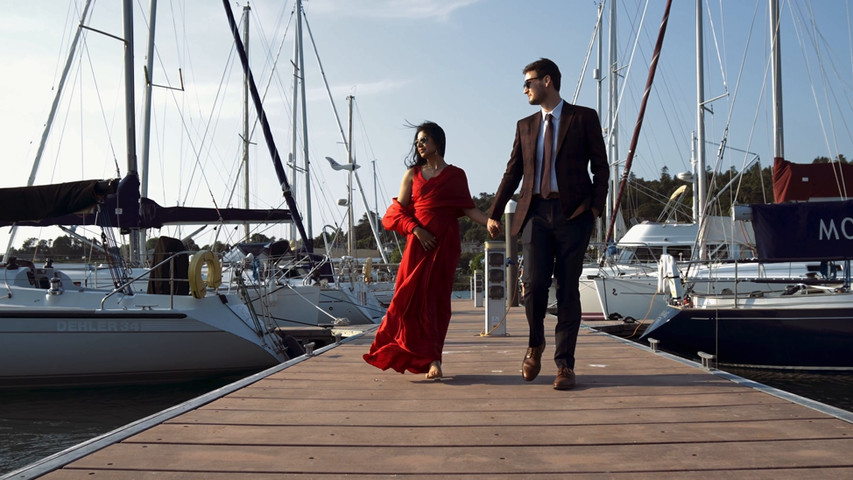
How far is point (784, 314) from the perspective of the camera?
1091 centimetres

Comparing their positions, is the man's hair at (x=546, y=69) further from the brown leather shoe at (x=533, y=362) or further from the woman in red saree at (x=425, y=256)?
the brown leather shoe at (x=533, y=362)

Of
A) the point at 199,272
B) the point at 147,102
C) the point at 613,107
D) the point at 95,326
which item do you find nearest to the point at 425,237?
the point at 199,272

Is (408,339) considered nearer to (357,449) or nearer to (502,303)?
(357,449)

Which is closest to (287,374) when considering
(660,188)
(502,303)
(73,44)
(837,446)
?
(837,446)

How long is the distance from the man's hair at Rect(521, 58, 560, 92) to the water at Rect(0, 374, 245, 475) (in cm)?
536

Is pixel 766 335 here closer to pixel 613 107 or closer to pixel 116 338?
pixel 116 338

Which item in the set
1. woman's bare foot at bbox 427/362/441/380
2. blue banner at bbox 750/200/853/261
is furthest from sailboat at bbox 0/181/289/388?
blue banner at bbox 750/200/853/261

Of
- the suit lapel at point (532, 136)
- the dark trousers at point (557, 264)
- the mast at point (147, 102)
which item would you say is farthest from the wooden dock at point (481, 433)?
the mast at point (147, 102)

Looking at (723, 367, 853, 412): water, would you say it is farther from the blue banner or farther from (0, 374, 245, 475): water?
(0, 374, 245, 475): water

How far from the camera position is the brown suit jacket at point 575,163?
4227 mm

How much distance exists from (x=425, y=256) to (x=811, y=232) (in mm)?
8286

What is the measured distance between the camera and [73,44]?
1748cm

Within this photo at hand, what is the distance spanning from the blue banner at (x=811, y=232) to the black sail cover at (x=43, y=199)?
385 inches

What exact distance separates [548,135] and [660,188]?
72.5 m
